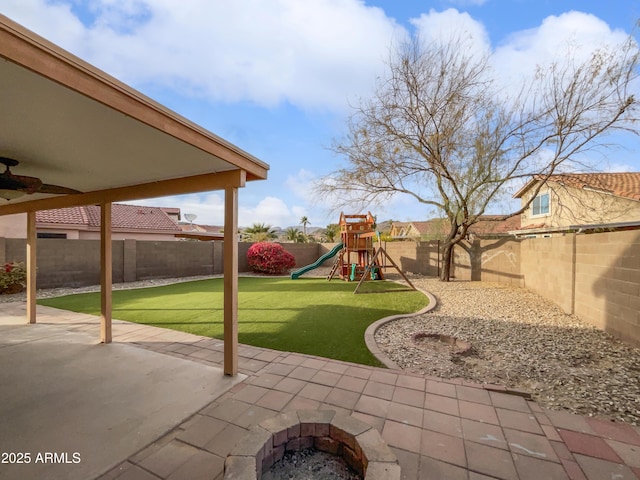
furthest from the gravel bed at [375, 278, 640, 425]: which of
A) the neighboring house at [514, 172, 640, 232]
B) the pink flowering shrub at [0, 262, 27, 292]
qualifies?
the pink flowering shrub at [0, 262, 27, 292]

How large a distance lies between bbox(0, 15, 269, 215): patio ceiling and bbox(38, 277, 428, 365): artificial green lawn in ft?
7.47

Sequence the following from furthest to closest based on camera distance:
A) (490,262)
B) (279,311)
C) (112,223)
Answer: (112,223), (490,262), (279,311)

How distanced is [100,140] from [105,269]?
2259 mm

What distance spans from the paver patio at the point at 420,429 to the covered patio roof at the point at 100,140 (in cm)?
73

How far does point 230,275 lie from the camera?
2.86 m

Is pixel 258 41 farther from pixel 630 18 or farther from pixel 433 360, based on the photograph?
pixel 630 18

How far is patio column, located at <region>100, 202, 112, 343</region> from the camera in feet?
12.2

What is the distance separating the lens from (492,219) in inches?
354

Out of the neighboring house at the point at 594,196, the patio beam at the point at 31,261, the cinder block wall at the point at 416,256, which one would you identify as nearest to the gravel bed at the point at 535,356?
the neighboring house at the point at 594,196

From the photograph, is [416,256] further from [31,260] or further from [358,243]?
[31,260]

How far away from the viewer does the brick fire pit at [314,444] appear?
1.41 metres

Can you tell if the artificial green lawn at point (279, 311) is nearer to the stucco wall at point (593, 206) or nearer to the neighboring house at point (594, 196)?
the neighboring house at point (594, 196)

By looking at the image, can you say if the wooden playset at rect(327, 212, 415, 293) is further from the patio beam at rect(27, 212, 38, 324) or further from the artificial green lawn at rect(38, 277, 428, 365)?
the patio beam at rect(27, 212, 38, 324)

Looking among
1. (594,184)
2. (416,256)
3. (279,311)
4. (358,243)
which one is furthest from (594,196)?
(279,311)
